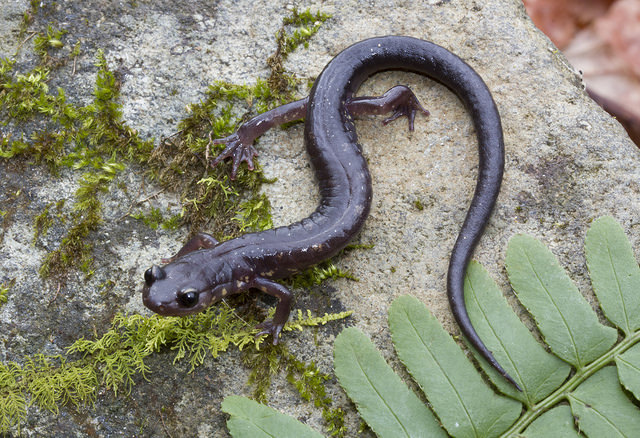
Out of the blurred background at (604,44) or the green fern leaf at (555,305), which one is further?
the blurred background at (604,44)

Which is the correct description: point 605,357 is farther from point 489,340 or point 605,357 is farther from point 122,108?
point 122,108

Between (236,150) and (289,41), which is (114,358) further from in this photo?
(289,41)

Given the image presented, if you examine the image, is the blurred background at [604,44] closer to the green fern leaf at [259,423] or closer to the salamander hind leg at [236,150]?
the salamander hind leg at [236,150]

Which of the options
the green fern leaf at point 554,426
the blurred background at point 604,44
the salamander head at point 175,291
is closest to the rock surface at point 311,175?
the salamander head at point 175,291

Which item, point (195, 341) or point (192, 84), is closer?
point (195, 341)

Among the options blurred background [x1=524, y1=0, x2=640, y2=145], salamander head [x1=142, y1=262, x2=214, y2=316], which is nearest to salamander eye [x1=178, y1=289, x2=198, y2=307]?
salamander head [x1=142, y1=262, x2=214, y2=316]

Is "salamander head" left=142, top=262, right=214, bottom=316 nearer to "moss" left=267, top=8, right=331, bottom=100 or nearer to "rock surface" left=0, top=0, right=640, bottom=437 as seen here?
"rock surface" left=0, top=0, right=640, bottom=437

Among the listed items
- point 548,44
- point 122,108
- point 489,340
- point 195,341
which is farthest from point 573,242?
point 122,108
